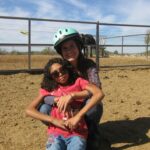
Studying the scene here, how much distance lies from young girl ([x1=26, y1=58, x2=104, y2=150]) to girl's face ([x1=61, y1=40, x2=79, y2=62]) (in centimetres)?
18

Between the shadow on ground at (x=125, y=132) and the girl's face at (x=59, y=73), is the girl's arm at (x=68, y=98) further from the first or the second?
the shadow on ground at (x=125, y=132)

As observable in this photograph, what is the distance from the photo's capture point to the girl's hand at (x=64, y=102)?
3.76m

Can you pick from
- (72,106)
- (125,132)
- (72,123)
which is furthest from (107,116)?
(72,123)

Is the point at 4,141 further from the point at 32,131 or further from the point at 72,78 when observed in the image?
the point at 72,78

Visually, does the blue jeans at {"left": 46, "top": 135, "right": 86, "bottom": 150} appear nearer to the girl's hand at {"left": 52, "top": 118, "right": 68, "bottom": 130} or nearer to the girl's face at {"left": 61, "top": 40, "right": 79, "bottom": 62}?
the girl's hand at {"left": 52, "top": 118, "right": 68, "bottom": 130}

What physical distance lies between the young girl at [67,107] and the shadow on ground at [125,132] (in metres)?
1.03

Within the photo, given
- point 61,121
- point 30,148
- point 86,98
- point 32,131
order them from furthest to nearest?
point 32,131 → point 30,148 → point 86,98 → point 61,121

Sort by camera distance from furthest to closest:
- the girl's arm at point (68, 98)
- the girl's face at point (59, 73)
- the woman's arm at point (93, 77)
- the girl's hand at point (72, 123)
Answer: the woman's arm at point (93, 77) → the girl's face at point (59, 73) → the girl's arm at point (68, 98) → the girl's hand at point (72, 123)

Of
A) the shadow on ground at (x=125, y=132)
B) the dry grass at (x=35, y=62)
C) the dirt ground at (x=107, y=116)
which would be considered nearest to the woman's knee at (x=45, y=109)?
the dirt ground at (x=107, y=116)

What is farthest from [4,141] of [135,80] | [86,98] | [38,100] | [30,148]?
[135,80]

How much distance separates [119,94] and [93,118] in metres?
3.53

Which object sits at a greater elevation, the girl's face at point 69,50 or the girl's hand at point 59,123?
the girl's face at point 69,50

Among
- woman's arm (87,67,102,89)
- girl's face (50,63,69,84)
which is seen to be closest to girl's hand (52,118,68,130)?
girl's face (50,63,69,84)

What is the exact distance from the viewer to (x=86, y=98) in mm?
3975
